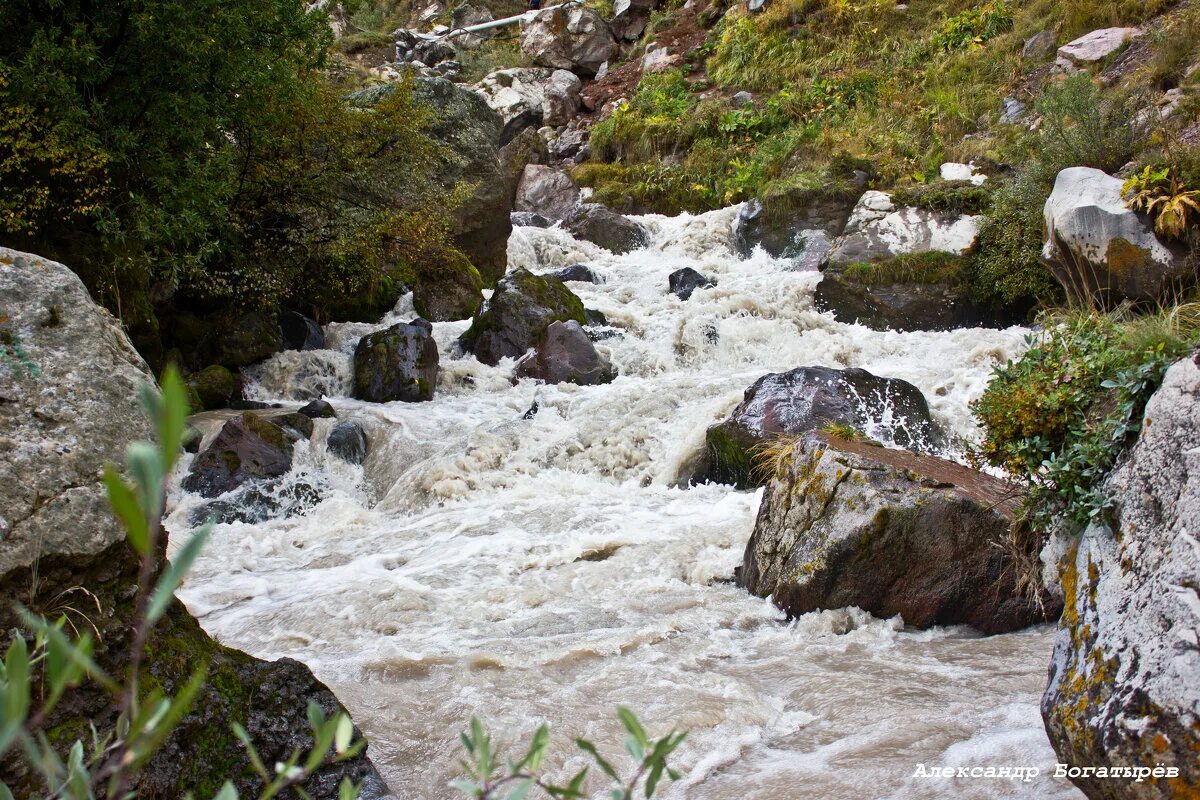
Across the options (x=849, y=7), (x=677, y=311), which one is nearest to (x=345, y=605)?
(x=677, y=311)

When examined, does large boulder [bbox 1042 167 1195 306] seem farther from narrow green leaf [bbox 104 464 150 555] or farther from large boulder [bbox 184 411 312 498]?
narrow green leaf [bbox 104 464 150 555]

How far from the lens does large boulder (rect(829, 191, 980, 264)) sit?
43.4ft

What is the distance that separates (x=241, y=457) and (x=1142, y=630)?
8.13m

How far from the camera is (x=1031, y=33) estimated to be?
60.6ft

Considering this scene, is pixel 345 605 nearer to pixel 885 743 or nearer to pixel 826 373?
pixel 885 743

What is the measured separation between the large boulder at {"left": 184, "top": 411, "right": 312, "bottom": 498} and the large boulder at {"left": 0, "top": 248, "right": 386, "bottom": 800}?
554 centimetres

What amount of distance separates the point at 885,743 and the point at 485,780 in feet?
9.59

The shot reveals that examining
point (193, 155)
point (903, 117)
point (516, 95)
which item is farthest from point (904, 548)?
point (516, 95)

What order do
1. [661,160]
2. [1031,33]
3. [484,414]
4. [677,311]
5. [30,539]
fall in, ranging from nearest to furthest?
[30,539], [484,414], [677,311], [1031,33], [661,160]

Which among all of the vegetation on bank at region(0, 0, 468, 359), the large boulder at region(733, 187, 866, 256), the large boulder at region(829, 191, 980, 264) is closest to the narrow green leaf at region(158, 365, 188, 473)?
the vegetation on bank at region(0, 0, 468, 359)

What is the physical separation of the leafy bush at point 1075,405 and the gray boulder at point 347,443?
698 cm

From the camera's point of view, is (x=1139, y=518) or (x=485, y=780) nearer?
(x=485, y=780)

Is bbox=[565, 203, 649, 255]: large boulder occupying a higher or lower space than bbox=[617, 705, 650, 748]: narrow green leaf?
higher

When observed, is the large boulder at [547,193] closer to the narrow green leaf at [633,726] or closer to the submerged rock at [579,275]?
the submerged rock at [579,275]
